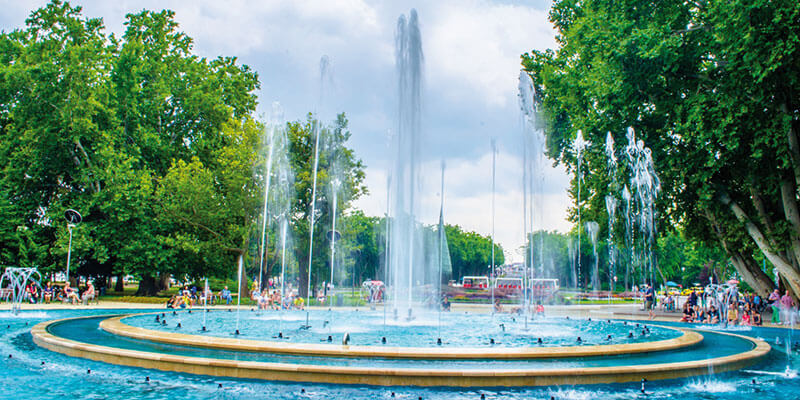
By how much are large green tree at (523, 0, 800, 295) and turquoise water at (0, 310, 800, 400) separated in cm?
1333

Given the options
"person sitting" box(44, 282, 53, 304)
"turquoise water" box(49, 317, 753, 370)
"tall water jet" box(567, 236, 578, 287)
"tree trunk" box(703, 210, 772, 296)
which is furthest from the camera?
"tall water jet" box(567, 236, 578, 287)

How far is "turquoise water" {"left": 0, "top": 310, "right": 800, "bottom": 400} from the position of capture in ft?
24.9

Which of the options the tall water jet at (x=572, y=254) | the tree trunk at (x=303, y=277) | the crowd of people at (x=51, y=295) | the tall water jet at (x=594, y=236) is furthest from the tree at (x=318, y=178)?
the tall water jet at (x=572, y=254)

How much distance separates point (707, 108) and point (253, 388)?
20196mm

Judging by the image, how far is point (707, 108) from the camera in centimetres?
2147

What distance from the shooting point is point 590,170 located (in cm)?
3008

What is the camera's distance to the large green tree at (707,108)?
19500mm

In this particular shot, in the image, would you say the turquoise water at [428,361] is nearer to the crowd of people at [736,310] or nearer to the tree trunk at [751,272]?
the crowd of people at [736,310]

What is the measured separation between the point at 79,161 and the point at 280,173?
11.9m

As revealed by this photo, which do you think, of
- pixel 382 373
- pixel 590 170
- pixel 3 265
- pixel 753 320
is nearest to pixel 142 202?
pixel 3 265

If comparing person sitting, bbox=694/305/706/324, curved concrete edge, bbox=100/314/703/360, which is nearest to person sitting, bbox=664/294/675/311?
person sitting, bbox=694/305/706/324

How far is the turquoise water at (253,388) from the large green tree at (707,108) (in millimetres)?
13326

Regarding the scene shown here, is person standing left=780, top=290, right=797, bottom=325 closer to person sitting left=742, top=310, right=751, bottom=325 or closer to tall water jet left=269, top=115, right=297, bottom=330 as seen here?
person sitting left=742, top=310, right=751, bottom=325

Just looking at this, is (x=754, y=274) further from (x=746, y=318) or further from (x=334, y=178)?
(x=334, y=178)
